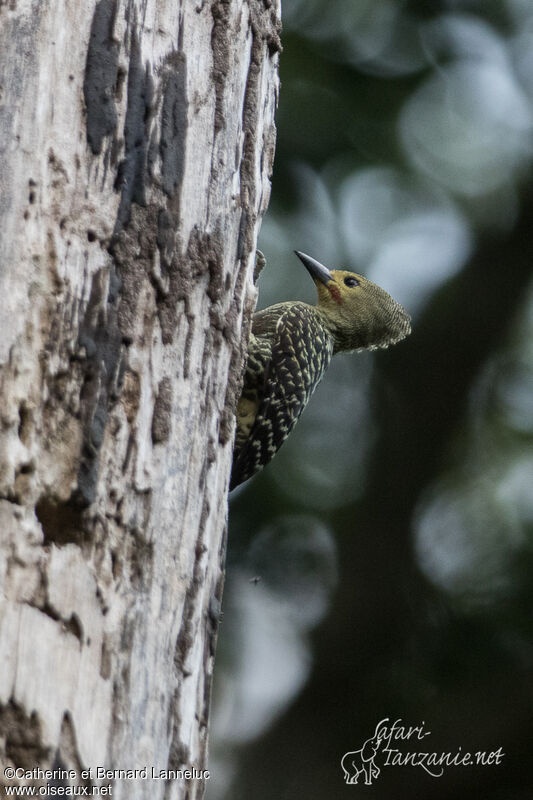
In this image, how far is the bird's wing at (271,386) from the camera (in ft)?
12.7

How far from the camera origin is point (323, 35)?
641 centimetres

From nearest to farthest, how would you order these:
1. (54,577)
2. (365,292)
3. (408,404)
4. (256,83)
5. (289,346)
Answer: (54,577), (256,83), (289,346), (365,292), (408,404)

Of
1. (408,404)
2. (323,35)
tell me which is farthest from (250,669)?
(323,35)

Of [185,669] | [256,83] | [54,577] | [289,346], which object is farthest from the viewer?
[289,346]

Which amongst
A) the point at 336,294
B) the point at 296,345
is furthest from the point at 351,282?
the point at 296,345

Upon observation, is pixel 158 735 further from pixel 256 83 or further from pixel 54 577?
pixel 256 83

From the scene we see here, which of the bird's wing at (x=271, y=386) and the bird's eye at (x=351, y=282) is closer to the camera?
the bird's wing at (x=271, y=386)

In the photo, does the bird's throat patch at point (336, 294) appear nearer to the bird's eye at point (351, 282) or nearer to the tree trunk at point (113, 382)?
the bird's eye at point (351, 282)

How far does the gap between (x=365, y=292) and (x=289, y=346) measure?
1059 millimetres

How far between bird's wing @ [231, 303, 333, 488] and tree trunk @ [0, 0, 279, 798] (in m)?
1.64

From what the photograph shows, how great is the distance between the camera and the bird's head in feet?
16.6

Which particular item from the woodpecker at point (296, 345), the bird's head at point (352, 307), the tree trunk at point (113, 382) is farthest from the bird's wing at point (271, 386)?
the tree trunk at point (113, 382)

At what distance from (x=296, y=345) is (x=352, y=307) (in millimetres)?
941

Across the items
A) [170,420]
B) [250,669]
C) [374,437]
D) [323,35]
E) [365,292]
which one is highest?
[323,35]
